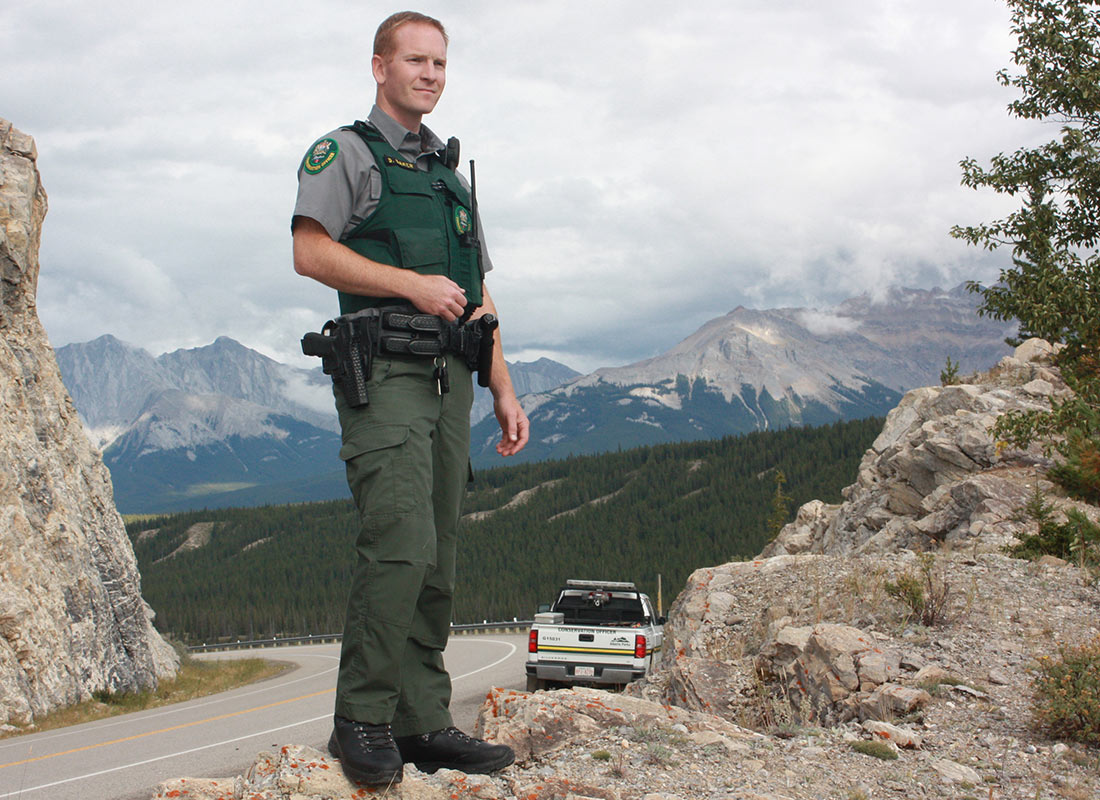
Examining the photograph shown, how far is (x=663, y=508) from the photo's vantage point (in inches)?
5487

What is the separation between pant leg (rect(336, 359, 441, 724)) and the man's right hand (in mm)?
421

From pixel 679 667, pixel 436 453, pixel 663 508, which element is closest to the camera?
pixel 436 453

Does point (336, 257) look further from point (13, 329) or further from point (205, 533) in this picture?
point (205, 533)

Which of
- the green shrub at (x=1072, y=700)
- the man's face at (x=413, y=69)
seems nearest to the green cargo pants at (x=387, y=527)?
the man's face at (x=413, y=69)

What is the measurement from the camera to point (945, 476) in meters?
18.3

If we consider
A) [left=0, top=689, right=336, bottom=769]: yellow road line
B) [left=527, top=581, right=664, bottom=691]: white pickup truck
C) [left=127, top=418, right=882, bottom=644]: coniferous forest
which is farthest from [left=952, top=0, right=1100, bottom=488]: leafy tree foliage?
[left=127, top=418, right=882, bottom=644]: coniferous forest

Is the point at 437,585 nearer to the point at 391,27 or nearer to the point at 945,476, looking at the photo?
the point at 391,27

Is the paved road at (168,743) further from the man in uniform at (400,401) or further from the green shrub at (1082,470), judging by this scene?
the green shrub at (1082,470)

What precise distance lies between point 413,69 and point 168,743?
10609 mm

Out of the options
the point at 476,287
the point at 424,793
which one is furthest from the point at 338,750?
the point at 476,287

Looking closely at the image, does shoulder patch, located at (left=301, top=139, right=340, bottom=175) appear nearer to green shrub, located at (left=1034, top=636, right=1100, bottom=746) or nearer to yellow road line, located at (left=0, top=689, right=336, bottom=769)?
green shrub, located at (left=1034, top=636, right=1100, bottom=746)

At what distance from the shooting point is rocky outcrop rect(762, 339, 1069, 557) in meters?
14.7

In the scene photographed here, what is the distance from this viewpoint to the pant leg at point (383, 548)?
11.8ft

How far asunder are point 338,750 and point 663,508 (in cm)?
13785
